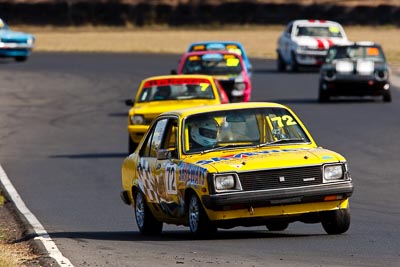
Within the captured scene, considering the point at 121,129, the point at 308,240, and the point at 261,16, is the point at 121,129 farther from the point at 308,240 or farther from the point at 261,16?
the point at 261,16

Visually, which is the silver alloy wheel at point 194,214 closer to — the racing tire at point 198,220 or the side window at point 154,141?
the racing tire at point 198,220

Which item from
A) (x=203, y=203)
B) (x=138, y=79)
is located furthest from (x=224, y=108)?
(x=138, y=79)

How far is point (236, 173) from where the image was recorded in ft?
37.3

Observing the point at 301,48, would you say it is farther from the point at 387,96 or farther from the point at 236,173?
the point at 236,173

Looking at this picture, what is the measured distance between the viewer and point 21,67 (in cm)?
4581

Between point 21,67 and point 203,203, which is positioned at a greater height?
point 203,203

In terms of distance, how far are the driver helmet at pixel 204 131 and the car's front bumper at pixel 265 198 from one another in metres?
1.05

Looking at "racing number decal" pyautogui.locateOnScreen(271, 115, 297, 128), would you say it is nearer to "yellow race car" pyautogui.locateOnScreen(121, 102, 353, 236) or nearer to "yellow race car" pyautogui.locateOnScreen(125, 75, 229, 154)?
"yellow race car" pyautogui.locateOnScreen(121, 102, 353, 236)

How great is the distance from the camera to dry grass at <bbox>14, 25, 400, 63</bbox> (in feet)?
189

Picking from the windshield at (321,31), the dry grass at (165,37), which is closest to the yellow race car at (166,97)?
the windshield at (321,31)

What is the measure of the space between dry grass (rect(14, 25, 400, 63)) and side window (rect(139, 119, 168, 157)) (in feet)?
123

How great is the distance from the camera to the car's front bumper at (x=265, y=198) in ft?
37.1

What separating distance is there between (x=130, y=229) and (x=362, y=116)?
49.0 feet

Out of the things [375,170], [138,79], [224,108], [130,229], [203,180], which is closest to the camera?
[203,180]
